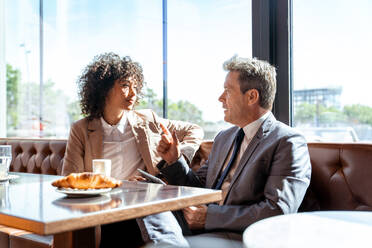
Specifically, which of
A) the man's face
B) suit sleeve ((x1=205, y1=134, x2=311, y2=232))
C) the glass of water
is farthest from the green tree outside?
suit sleeve ((x1=205, y1=134, x2=311, y2=232))

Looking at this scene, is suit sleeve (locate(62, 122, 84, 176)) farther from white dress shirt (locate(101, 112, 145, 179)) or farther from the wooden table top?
the wooden table top

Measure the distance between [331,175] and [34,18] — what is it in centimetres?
457

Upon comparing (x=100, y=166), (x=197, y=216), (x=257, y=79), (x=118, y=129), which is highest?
(x=257, y=79)

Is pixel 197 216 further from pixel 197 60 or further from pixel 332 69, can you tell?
pixel 197 60

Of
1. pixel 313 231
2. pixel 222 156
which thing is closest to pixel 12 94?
pixel 222 156

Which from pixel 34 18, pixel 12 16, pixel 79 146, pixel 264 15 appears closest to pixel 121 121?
pixel 79 146

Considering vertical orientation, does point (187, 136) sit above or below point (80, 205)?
above

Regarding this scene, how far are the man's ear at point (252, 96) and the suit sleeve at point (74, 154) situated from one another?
3.27ft

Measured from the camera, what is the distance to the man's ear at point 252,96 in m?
1.98

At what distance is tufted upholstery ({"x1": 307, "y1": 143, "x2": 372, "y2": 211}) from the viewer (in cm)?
165

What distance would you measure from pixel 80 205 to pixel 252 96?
3.63 feet

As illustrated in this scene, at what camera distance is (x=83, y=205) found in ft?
3.78

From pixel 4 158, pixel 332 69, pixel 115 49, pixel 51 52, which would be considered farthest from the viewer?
pixel 51 52

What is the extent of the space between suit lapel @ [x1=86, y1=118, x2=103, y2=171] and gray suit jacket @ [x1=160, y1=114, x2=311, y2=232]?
2.82ft
